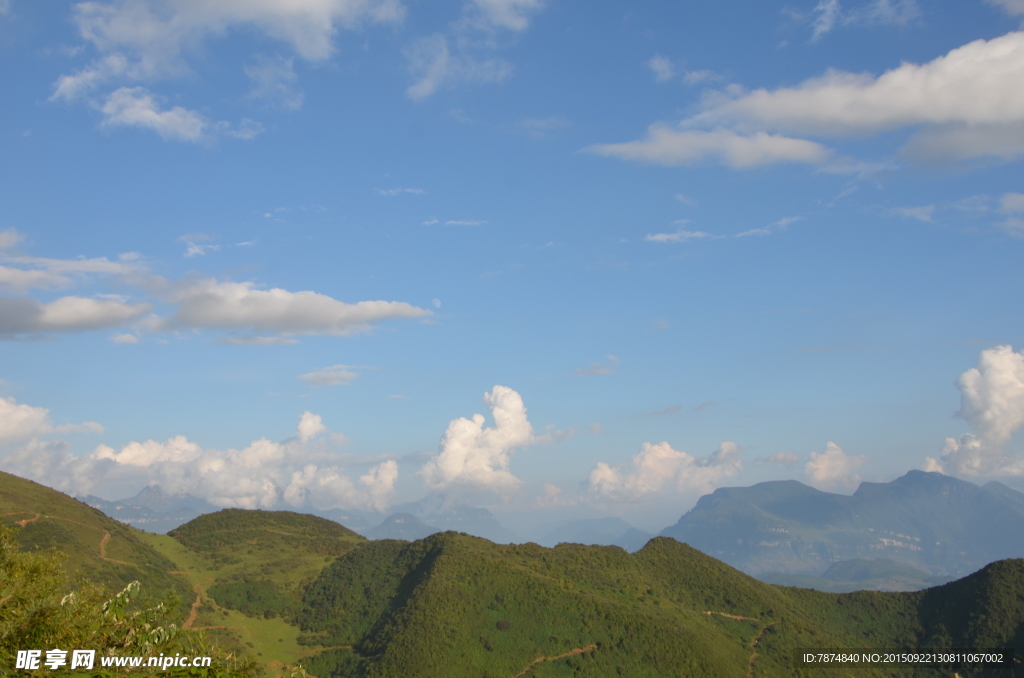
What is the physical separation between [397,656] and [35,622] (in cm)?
11564

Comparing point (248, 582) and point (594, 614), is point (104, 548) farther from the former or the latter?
point (594, 614)

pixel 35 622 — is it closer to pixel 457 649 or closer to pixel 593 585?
pixel 457 649

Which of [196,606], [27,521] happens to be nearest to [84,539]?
[27,521]

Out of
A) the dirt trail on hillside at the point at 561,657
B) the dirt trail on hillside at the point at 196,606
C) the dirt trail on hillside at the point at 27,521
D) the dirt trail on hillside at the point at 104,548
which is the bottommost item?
the dirt trail on hillside at the point at 561,657

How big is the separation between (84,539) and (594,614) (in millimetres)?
119888

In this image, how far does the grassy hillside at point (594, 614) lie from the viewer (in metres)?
132

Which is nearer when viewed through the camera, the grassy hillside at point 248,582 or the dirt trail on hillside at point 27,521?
the dirt trail on hillside at point 27,521

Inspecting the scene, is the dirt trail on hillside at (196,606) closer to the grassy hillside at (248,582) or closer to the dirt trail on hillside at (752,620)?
the grassy hillside at (248,582)

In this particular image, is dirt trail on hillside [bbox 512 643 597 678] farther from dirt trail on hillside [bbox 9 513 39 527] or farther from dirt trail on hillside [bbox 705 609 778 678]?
dirt trail on hillside [bbox 9 513 39 527]

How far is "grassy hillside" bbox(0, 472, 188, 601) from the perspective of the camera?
131 m

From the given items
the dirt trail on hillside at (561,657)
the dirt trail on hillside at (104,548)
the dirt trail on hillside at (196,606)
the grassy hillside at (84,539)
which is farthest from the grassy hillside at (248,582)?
the dirt trail on hillside at (561,657)

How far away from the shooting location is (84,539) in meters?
147

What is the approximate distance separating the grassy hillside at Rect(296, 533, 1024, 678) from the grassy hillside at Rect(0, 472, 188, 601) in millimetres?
37793

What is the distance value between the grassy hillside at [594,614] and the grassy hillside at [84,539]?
37793 millimetres
